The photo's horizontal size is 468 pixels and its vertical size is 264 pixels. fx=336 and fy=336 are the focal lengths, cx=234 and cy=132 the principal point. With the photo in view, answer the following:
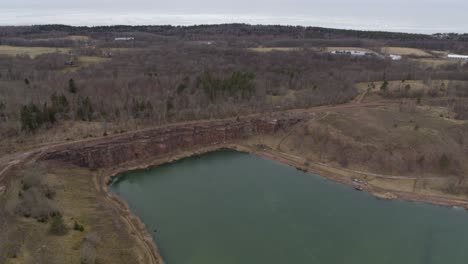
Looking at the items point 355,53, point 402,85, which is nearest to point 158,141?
point 402,85

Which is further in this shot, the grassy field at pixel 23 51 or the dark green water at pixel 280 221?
the grassy field at pixel 23 51

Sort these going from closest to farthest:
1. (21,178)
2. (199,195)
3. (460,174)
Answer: (21,178) → (199,195) → (460,174)

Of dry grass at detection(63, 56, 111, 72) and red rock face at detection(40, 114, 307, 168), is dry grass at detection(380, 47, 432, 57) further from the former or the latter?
dry grass at detection(63, 56, 111, 72)

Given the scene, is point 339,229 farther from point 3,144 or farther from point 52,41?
point 52,41

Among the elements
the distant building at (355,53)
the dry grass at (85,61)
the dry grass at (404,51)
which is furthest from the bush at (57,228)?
the dry grass at (404,51)

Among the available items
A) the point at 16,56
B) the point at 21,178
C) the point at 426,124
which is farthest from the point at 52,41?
the point at 426,124

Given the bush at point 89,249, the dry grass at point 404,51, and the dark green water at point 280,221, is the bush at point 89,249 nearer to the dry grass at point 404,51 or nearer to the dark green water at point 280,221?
the dark green water at point 280,221

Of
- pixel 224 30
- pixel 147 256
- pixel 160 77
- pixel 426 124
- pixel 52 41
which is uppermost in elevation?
pixel 224 30

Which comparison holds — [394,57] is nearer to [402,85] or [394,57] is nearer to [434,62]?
[434,62]
